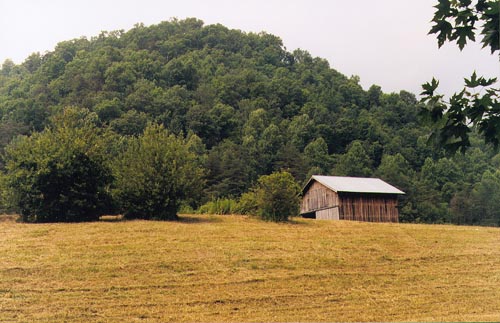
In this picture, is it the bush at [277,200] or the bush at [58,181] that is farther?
the bush at [277,200]

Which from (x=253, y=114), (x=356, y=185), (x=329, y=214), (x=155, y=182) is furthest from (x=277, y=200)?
(x=253, y=114)

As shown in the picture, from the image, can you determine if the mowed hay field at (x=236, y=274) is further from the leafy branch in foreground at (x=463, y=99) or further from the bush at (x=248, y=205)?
the leafy branch in foreground at (x=463, y=99)

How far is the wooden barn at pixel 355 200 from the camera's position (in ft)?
160

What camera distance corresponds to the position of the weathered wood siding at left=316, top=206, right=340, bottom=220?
48.7 metres

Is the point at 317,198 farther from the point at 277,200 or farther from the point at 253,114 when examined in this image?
the point at 253,114

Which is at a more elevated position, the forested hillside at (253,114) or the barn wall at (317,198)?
the forested hillside at (253,114)

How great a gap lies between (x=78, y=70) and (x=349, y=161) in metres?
67.7

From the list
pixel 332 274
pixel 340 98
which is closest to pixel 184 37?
pixel 340 98

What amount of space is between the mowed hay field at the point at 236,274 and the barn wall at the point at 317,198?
12.8m

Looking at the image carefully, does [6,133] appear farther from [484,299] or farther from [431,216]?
[484,299]

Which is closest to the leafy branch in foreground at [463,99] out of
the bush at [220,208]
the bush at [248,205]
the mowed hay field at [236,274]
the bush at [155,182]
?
the mowed hay field at [236,274]

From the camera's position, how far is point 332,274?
25.2 meters

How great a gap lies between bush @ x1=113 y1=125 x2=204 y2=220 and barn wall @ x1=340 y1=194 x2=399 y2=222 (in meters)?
14.9

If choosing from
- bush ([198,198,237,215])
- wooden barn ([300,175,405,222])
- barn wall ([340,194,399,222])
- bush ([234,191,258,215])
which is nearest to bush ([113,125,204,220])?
bush ([234,191,258,215])
